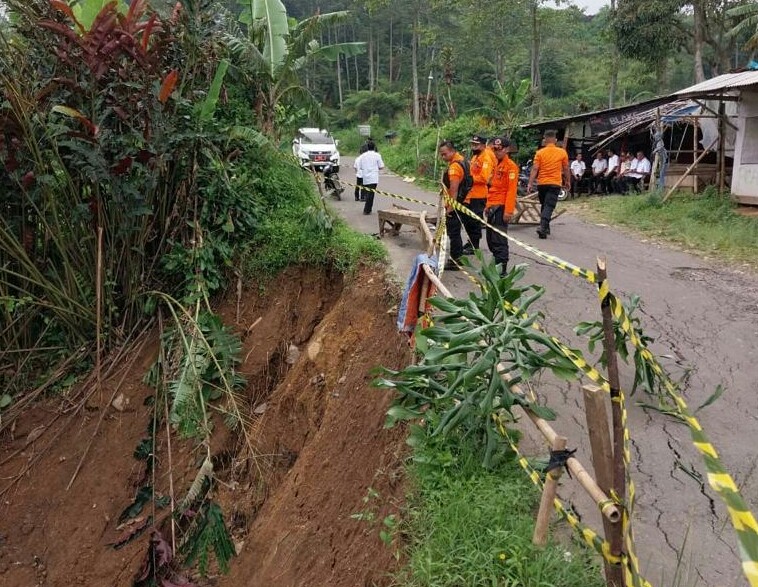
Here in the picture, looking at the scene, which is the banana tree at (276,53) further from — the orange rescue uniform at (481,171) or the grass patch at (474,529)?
the grass patch at (474,529)

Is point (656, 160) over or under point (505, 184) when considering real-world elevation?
over

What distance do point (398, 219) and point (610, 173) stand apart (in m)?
10.7

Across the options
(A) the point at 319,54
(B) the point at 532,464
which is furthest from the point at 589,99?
(B) the point at 532,464

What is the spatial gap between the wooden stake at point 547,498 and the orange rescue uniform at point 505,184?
5070mm

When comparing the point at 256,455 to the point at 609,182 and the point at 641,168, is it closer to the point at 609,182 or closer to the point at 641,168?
the point at 641,168

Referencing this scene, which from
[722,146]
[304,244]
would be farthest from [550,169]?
[722,146]

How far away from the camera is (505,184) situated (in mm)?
7508

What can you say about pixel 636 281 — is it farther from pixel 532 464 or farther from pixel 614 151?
pixel 614 151

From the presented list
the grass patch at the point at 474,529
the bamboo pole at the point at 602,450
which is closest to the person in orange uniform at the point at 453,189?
the grass patch at the point at 474,529

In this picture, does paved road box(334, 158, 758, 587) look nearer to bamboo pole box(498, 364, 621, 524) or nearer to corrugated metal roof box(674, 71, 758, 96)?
bamboo pole box(498, 364, 621, 524)

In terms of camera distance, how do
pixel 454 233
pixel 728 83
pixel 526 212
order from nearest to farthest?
pixel 454 233 → pixel 526 212 → pixel 728 83

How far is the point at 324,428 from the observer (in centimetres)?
555

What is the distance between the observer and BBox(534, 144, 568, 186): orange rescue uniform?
910cm

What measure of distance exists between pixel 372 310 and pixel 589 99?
3927 cm
